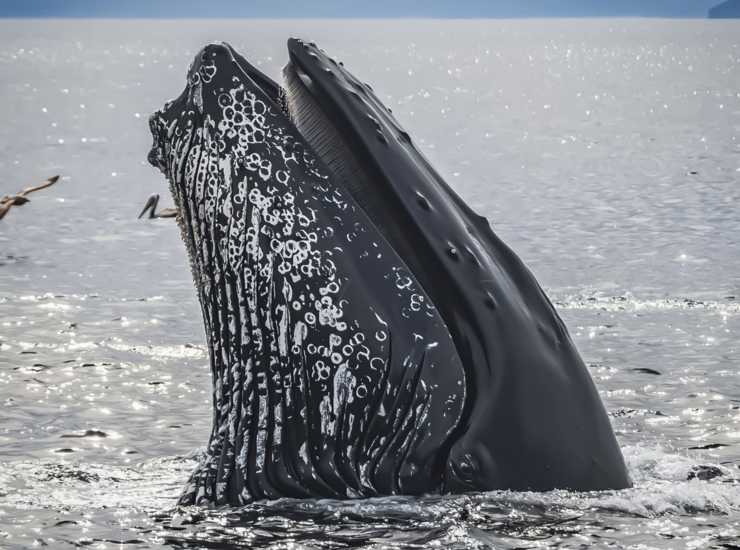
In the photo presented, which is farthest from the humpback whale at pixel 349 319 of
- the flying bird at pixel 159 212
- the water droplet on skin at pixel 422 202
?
the flying bird at pixel 159 212

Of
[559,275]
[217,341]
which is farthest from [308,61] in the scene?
[559,275]

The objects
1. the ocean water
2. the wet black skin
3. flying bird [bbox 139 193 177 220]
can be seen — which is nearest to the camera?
the wet black skin

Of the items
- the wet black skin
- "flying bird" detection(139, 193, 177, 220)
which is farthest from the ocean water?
"flying bird" detection(139, 193, 177, 220)

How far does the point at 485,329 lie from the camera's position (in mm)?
5738

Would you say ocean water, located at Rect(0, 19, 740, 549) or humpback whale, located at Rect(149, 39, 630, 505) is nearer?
humpback whale, located at Rect(149, 39, 630, 505)

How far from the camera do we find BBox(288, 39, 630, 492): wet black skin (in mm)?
5598

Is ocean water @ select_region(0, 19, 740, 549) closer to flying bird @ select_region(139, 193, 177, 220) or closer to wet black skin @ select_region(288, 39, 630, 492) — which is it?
wet black skin @ select_region(288, 39, 630, 492)

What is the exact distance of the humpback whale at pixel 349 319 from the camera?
5660mm

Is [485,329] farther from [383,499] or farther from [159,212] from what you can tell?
[159,212]

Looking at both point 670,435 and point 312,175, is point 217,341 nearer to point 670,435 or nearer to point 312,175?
point 312,175

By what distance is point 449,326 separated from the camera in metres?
5.81

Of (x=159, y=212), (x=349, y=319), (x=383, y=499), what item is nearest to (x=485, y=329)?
(x=349, y=319)

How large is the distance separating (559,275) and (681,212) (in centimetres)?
980

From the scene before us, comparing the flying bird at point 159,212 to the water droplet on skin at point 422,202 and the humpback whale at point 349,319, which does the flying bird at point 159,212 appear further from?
the water droplet on skin at point 422,202
